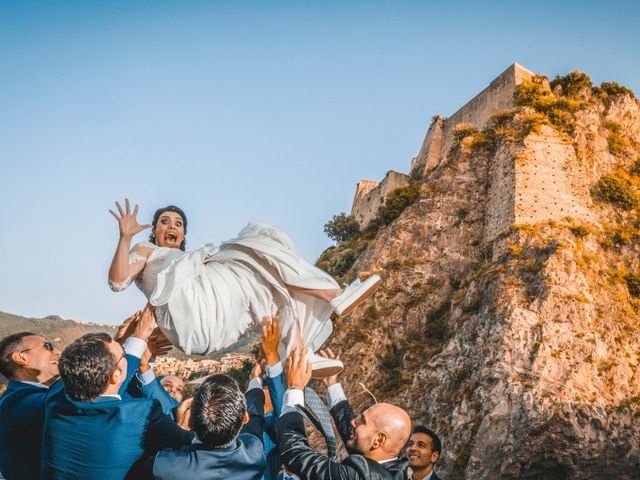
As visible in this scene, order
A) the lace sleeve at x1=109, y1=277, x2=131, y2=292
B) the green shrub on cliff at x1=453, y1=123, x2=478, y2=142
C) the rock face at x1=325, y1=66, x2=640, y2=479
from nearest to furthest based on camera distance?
the lace sleeve at x1=109, y1=277, x2=131, y2=292
the rock face at x1=325, y1=66, x2=640, y2=479
the green shrub on cliff at x1=453, y1=123, x2=478, y2=142

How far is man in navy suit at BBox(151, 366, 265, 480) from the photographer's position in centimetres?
268

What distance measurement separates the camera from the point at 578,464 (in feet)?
44.3

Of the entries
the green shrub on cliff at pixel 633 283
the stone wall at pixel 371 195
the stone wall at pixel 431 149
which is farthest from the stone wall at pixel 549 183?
the stone wall at pixel 371 195

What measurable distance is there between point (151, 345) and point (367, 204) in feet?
103

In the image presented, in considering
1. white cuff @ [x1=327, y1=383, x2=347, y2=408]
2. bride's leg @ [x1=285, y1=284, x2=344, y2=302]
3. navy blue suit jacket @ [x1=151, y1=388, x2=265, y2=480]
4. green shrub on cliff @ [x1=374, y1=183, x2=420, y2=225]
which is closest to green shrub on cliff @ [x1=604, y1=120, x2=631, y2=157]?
green shrub on cliff @ [x1=374, y1=183, x2=420, y2=225]

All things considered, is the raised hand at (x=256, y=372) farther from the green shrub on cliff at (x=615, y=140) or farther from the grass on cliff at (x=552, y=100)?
the green shrub on cliff at (x=615, y=140)

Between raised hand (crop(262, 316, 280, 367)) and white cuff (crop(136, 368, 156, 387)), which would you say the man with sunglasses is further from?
raised hand (crop(262, 316, 280, 367))

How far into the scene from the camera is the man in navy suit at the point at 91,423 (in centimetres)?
263

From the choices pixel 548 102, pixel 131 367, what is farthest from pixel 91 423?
pixel 548 102

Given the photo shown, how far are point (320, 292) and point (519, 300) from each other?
14.4m

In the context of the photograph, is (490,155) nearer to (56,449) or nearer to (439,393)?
(439,393)

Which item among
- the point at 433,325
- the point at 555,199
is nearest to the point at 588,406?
the point at 433,325

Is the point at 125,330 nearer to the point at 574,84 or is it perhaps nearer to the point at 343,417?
the point at 343,417

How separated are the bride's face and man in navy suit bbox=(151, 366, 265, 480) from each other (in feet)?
6.09
